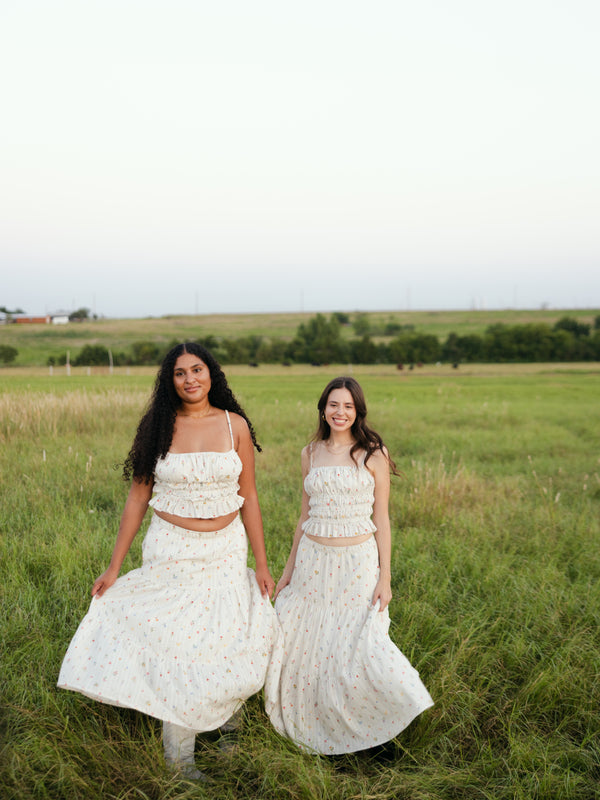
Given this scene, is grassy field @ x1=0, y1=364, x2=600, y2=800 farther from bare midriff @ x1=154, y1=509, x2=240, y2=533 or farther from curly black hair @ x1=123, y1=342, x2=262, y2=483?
curly black hair @ x1=123, y1=342, x2=262, y2=483

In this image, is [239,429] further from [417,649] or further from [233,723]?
[417,649]

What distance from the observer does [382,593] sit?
11.2 feet

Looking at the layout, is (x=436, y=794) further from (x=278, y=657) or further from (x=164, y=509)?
(x=164, y=509)

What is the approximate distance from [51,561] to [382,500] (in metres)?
3.20

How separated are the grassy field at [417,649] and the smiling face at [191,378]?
5.58ft

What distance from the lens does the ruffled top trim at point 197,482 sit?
10.9 ft

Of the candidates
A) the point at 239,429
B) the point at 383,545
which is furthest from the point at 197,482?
the point at 383,545

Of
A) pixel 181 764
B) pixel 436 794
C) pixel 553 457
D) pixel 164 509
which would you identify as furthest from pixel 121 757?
pixel 553 457

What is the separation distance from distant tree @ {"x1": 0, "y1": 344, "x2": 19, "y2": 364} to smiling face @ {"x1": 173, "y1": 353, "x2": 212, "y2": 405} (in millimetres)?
64199

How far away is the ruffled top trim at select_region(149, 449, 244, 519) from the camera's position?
3.34m

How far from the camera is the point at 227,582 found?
10.9 feet

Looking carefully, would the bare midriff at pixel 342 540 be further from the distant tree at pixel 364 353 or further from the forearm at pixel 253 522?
the distant tree at pixel 364 353

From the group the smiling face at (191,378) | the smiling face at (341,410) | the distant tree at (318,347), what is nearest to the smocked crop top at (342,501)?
the smiling face at (341,410)

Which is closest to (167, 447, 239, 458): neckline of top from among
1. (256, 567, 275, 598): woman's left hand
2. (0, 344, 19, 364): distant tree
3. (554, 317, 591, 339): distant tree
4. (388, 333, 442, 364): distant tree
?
(256, 567, 275, 598): woman's left hand
